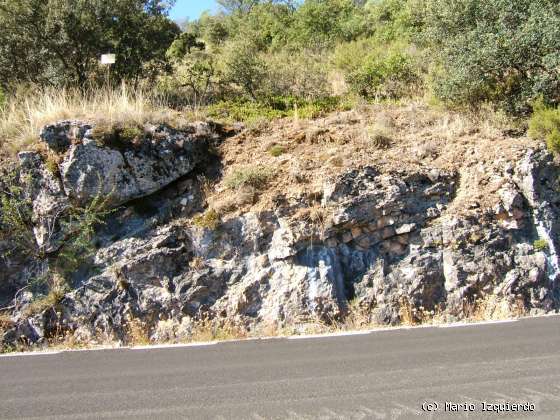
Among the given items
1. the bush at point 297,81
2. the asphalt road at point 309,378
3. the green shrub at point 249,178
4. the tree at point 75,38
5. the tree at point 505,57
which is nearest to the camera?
the asphalt road at point 309,378

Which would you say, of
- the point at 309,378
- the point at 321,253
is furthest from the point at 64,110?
the point at 309,378

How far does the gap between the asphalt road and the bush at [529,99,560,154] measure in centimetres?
443

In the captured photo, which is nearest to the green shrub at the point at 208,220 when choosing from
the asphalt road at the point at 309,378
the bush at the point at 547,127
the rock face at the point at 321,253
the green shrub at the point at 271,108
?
the rock face at the point at 321,253

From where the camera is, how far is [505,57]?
10.8m

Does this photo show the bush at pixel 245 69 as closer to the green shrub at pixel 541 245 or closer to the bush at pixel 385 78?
the bush at pixel 385 78

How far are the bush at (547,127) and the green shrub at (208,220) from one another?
6208mm

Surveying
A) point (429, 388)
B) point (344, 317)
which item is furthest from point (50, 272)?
point (429, 388)

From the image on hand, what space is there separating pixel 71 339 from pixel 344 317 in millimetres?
4267

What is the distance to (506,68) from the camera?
1112cm

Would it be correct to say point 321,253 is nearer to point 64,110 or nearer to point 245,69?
point 64,110

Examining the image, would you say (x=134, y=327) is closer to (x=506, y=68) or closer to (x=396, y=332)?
(x=396, y=332)

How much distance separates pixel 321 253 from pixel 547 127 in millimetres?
5086

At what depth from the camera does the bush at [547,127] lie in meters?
9.69

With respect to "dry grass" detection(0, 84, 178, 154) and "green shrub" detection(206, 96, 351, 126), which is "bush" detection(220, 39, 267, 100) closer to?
"green shrub" detection(206, 96, 351, 126)
